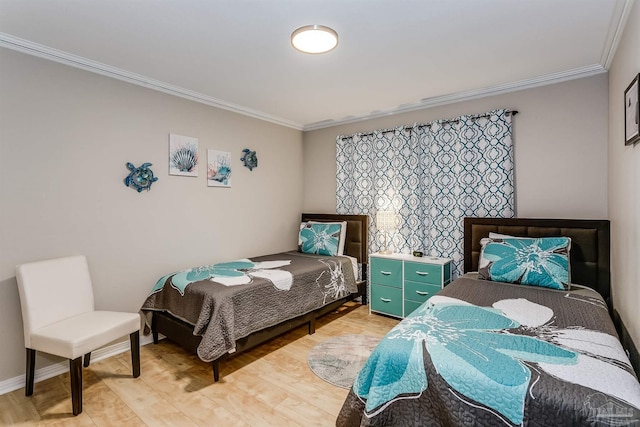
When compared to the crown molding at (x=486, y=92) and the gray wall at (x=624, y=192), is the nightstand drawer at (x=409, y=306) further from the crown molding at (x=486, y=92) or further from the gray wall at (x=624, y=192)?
the crown molding at (x=486, y=92)

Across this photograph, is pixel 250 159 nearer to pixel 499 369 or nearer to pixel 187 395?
pixel 187 395

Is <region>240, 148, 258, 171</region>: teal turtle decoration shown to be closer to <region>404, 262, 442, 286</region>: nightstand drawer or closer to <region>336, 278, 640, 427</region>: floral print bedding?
<region>404, 262, 442, 286</region>: nightstand drawer

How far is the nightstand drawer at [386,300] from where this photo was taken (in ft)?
12.1

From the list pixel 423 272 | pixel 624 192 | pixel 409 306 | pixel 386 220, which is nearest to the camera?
pixel 624 192

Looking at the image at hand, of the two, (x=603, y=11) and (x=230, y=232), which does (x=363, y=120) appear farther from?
(x=603, y=11)

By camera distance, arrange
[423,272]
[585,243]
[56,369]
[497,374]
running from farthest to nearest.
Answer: [423,272]
[585,243]
[56,369]
[497,374]

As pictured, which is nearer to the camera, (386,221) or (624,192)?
(624,192)

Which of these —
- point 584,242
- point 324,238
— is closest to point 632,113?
point 584,242

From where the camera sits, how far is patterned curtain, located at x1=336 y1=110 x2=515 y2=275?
3289mm

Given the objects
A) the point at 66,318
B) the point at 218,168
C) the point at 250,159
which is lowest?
the point at 66,318

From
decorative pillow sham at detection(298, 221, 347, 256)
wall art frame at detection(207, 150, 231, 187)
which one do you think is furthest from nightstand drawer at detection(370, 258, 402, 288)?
wall art frame at detection(207, 150, 231, 187)

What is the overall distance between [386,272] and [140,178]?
9.17 ft

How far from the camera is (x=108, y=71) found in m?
2.77

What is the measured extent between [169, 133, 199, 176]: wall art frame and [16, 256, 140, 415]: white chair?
47.0 inches
